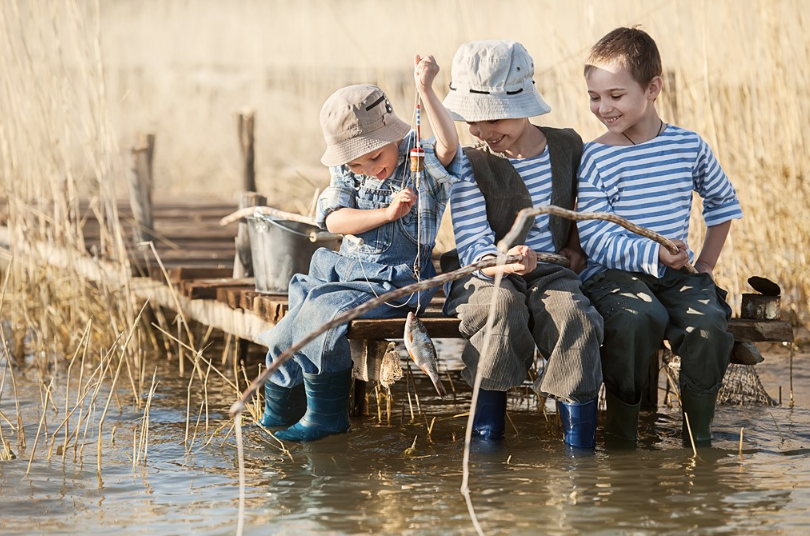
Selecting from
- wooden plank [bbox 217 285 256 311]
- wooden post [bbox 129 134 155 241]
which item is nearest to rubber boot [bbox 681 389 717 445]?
wooden plank [bbox 217 285 256 311]

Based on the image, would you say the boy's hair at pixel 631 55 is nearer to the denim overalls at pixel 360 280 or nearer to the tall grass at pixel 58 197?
the denim overalls at pixel 360 280

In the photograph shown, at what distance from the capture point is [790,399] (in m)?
5.37

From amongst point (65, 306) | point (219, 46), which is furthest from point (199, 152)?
point (65, 306)

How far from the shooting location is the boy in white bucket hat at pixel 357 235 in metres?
4.29

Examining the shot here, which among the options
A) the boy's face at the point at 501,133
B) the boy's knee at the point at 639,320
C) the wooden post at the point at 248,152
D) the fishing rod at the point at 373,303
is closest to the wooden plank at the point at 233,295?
the boy's face at the point at 501,133

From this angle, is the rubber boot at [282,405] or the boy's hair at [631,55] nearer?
the boy's hair at [631,55]

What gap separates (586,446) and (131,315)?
2731mm

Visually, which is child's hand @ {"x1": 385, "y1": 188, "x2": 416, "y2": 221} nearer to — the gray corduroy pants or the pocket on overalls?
the pocket on overalls

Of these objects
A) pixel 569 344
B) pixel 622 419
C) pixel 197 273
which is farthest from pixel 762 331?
pixel 197 273

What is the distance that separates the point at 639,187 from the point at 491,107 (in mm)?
633

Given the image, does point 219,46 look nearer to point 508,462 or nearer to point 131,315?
point 131,315

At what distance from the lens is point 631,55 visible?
4422 millimetres

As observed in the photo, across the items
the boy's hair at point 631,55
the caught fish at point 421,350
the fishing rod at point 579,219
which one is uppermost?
the boy's hair at point 631,55

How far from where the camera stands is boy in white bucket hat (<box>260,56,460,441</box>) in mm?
4293
